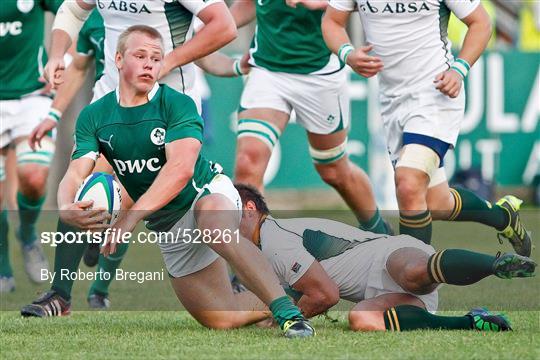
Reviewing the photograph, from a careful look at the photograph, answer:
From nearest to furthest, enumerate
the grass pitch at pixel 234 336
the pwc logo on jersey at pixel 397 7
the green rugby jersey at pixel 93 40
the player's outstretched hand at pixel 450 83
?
the grass pitch at pixel 234 336 → the player's outstretched hand at pixel 450 83 → the pwc logo on jersey at pixel 397 7 → the green rugby jersey at pixel 93 40

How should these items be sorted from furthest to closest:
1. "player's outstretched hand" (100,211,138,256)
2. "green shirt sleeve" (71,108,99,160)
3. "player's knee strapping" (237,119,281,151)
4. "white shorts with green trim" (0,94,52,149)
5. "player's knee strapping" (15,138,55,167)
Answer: "white shorts with green trim" (0,94,52,149)
"player's knee strapping" (15,138,55,167)
"player's knee strapping" (237,119,281,151)
"green shirt sleeve" (71,108,99,160)
"player's outstretched hand" (100,211,138,256)

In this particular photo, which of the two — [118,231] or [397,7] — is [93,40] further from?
[118,231]

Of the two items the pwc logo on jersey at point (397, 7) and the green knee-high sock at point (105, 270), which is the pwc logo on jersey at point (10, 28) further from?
the pwc logo on jersey at point (397, 7)

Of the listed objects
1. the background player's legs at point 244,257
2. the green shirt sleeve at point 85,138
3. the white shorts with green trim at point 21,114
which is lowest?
the white shorts with green trim at point 21,114

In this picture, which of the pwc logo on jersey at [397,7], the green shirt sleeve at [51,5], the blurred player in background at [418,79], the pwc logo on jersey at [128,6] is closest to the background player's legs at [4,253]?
the green shirt sleeve at [51,5]

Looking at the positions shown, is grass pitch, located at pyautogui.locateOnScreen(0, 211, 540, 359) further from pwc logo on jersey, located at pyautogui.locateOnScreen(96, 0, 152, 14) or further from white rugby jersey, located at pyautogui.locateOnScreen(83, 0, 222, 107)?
pwc logo on jersey, located at pyautogui.locateOnScreen(96, 0, 152, 14)

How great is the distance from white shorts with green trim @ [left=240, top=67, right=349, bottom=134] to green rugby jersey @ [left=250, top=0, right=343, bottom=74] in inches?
2.8

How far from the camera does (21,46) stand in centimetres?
980

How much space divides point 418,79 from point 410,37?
0.87 feet

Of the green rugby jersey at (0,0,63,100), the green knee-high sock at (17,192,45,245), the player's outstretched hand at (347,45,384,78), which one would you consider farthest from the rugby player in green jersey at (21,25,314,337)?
the green rugby jersey at (0,0,63,100)

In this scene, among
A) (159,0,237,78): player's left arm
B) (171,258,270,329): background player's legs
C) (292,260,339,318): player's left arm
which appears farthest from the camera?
(159,0,237,78): player's left arm

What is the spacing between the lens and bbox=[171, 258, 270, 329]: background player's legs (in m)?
7.04

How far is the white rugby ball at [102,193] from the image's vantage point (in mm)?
6297

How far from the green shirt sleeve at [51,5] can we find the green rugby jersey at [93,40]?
20.2 inches
